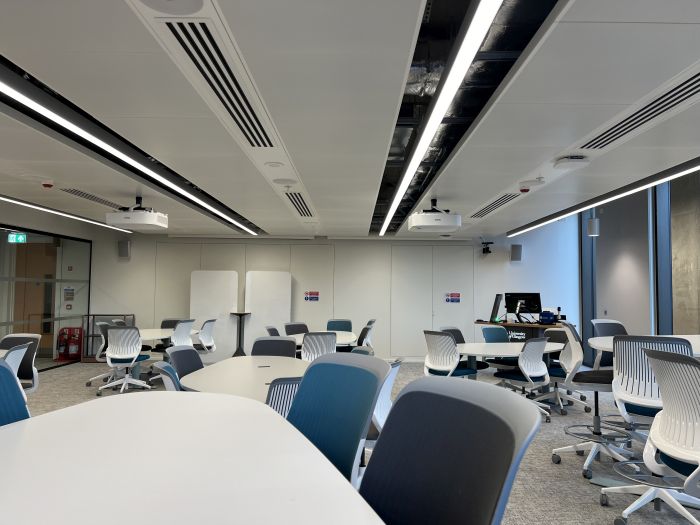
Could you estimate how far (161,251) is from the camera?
39.4ft

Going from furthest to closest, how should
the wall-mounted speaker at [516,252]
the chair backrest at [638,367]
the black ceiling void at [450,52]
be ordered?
1. the wall-mounted speaker at [516,252]
2. the chair backrest at [638,367]
3. the black ceiling void at [450,52]

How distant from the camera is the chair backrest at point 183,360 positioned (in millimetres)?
3893

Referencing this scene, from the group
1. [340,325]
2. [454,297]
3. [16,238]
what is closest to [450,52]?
[340,325]

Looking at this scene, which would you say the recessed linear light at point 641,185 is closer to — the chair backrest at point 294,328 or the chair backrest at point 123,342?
the chair backrest at point 294,328

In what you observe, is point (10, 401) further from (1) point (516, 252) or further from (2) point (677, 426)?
(1) point (516, 252)

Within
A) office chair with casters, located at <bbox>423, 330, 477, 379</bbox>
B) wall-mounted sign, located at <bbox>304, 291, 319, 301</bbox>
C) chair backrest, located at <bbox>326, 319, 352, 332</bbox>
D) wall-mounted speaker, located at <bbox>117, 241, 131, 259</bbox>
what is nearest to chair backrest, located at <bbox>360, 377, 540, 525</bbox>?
office chair with casters, located at <bbox>423, 330, 477, 379</bbox>

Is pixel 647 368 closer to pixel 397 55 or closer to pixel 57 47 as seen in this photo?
pixel 397 55

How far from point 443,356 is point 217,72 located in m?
4.35

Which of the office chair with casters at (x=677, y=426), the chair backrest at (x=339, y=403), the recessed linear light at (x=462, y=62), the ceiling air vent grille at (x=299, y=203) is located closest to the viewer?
the chair backrest at (x=339, y=403)

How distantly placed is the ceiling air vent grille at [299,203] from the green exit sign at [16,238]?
5.32m

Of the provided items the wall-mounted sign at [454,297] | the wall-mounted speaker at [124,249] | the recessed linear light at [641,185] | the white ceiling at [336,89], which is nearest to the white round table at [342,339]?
the white ceiling at [336,89]

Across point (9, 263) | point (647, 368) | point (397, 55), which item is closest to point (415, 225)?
point (647, 368)

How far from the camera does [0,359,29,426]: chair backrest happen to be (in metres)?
2.00

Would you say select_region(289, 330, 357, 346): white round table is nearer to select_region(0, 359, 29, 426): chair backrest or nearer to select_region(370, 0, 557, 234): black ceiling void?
select_region(370, 0, 557, 234): black ceiling void
